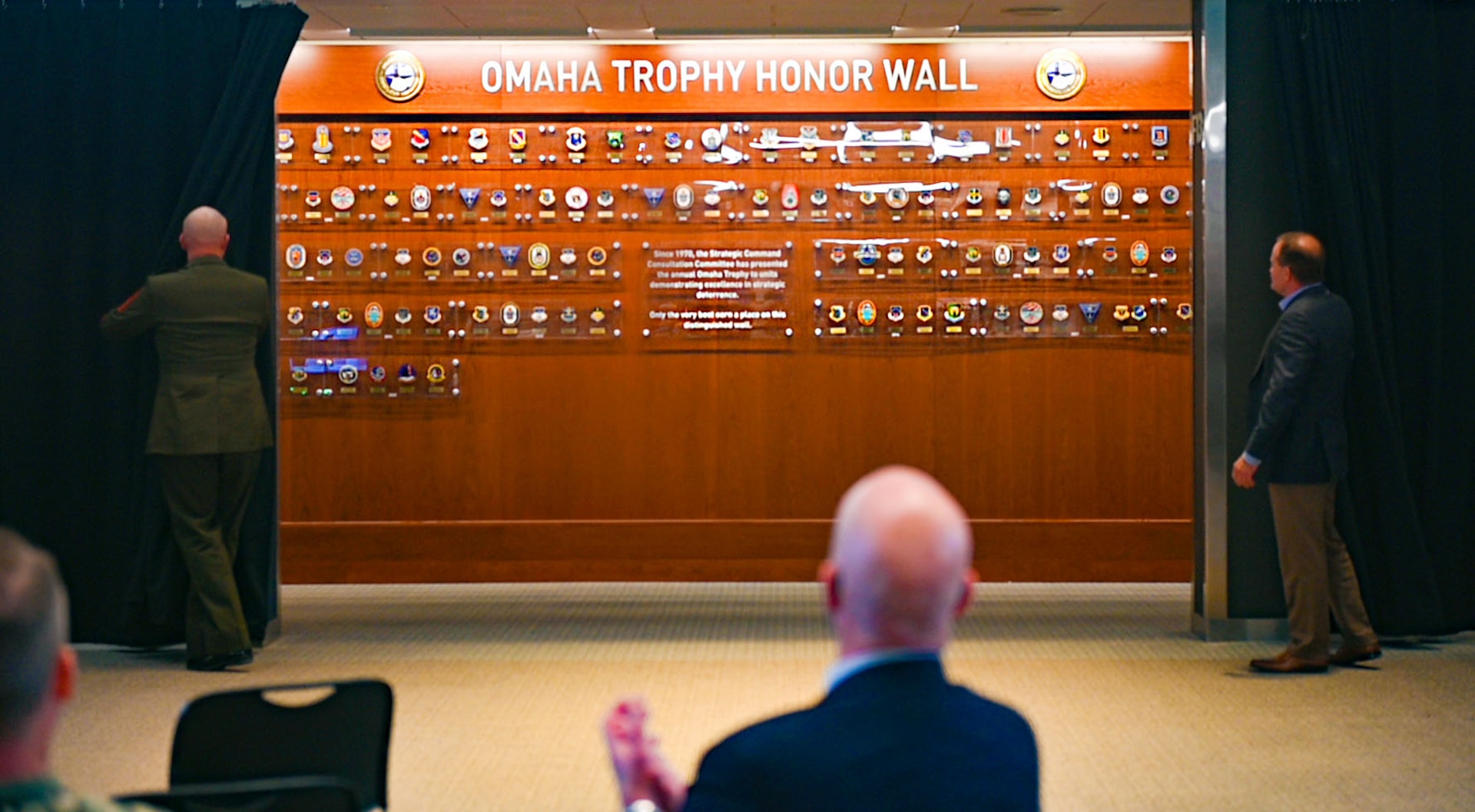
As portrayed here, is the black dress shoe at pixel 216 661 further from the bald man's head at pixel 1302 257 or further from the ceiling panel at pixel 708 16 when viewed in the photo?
the bald man's head at pixel 1302 257

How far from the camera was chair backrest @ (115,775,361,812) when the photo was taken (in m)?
2.24

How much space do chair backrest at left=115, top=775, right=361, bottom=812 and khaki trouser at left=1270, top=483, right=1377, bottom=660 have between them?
487 centimetres

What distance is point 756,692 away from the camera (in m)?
6.48

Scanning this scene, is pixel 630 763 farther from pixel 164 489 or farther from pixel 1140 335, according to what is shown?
pixel 1140 335

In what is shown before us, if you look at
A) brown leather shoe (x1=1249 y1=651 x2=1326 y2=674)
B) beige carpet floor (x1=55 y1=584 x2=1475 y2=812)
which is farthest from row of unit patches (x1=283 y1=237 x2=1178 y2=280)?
brown leather shoe (x1=1249 y1=651 x2=1326 y2=674)

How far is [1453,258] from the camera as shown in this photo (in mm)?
7352

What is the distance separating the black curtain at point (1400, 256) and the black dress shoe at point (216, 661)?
15.1 ft

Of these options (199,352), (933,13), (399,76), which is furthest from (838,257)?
(199,352)

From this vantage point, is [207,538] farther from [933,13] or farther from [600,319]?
[933,13]

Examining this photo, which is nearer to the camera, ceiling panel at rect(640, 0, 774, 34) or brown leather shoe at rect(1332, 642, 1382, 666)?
brown leather shoe at rect(1332, 642, 1382, 666)

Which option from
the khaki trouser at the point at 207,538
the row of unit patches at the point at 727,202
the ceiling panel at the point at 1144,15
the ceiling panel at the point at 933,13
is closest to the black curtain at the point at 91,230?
the khaki trouser at the point at 207,538

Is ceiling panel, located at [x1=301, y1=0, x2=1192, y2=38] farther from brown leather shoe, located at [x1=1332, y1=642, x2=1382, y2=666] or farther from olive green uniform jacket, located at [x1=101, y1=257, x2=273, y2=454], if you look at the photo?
brown leather shoe, located at [x1=1332, y1=642, x2=1382, y2=666]

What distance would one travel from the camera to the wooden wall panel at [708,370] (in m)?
9.31

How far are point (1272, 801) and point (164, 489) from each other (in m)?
4.41
